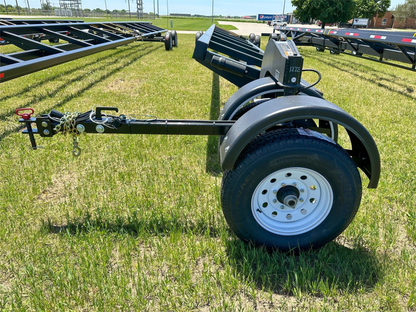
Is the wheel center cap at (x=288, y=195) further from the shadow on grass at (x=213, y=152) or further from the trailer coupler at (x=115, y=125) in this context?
the shadow on grass at (x=213, y=152)

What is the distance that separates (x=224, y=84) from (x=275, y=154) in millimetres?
6206

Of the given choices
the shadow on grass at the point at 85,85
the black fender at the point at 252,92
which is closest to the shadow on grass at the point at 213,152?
the black fender at the point at 252,92

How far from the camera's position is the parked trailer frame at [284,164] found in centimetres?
189

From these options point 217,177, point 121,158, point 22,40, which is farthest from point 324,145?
point 22,40

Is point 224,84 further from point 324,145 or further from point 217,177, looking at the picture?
point 324,145

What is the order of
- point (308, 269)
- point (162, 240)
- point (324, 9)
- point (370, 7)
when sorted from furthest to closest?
point (370, 7) < point (324, 9) < point (162, 240) < point (308, 269)

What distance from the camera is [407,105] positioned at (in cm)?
607

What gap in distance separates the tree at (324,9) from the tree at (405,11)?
1651 inches

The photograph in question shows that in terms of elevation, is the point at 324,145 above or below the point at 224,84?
above

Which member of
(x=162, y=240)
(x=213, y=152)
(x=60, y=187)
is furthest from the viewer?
(x=213, y=152)

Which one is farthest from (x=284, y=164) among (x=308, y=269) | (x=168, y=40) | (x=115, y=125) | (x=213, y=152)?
(x=168, y=40)

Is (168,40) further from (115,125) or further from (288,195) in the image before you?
(288,195)

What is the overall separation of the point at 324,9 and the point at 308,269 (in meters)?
44.0

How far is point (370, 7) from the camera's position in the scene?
67.2 meters
